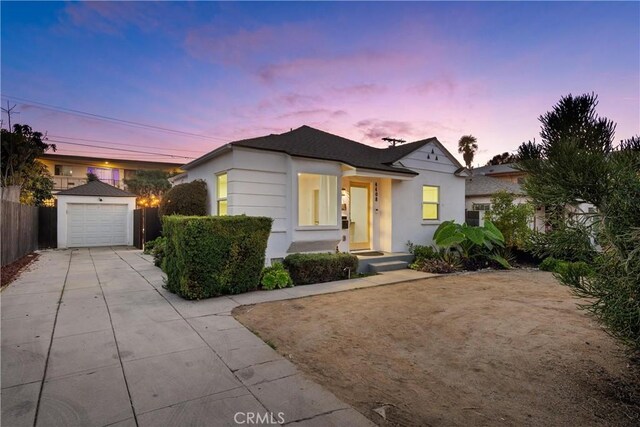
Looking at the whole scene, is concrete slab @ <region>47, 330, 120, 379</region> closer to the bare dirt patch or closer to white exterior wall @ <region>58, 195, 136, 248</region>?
the bare dirt patch

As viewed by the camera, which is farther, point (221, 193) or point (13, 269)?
point (221, 193)

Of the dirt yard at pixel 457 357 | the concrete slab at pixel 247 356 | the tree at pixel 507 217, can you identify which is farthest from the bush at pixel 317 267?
the tree at pixel 507 217

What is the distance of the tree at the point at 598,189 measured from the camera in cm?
267

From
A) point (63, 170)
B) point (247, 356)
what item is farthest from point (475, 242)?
point (63, 170)

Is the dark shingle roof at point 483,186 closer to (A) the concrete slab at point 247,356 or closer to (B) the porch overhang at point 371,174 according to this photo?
(B) the porch overhang at point 371,174

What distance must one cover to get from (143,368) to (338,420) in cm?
217

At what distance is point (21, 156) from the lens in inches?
555

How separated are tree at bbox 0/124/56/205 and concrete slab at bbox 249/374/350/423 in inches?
655

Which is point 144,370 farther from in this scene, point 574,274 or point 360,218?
Result: point 360,218

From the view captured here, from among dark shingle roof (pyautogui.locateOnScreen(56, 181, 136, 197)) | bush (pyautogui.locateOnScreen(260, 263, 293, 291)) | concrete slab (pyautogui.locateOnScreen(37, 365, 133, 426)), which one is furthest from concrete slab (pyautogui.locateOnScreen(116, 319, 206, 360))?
dark shingle roof (pyautogui.locateOnScreen(56, 181, 136, 197))

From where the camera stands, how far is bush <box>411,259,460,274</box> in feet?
32.5

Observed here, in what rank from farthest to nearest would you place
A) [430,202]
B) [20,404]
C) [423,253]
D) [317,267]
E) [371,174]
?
1. [430,202]
2. [423,253]
3. [371,174]
4. [317,267]
5. [20,404]

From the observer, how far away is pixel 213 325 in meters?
4.83

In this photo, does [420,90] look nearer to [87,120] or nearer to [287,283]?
[287,283]
